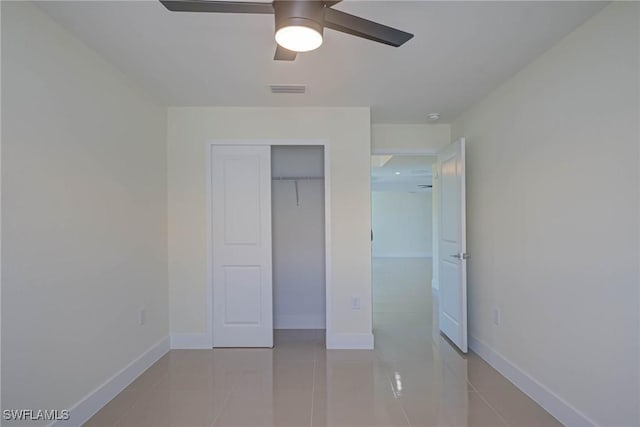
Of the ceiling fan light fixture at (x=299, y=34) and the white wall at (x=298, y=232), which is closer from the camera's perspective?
the ceiling fan light fixture at (x=299, y=34)

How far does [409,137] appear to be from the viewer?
4.03m

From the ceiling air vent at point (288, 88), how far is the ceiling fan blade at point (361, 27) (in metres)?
1.33

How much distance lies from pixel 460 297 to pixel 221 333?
8.06ft

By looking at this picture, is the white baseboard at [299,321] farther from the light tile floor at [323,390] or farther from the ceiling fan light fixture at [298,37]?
the ceiling fan light fixture at [298,37]

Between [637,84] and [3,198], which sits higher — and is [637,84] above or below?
above

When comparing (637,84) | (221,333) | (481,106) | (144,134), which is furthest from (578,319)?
(144,134)

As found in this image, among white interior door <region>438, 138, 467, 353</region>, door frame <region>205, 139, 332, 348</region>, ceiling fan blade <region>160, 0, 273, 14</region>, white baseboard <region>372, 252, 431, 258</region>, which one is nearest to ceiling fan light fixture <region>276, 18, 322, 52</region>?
ceiling fan blade <region>160, 0, 273, 14</region>

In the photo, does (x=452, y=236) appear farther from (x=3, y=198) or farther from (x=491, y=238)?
(x=3, y=198)

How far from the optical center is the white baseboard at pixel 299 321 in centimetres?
412

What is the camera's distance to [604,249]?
1.82 meters

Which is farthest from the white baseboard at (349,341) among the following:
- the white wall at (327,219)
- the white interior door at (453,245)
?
the white interior door at (453,245)

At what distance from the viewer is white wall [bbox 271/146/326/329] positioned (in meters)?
4.18

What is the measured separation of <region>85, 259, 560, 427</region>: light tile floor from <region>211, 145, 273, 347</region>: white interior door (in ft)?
0.90

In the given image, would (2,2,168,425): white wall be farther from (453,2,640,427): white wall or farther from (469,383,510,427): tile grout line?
(453,2,640,427): white wall
